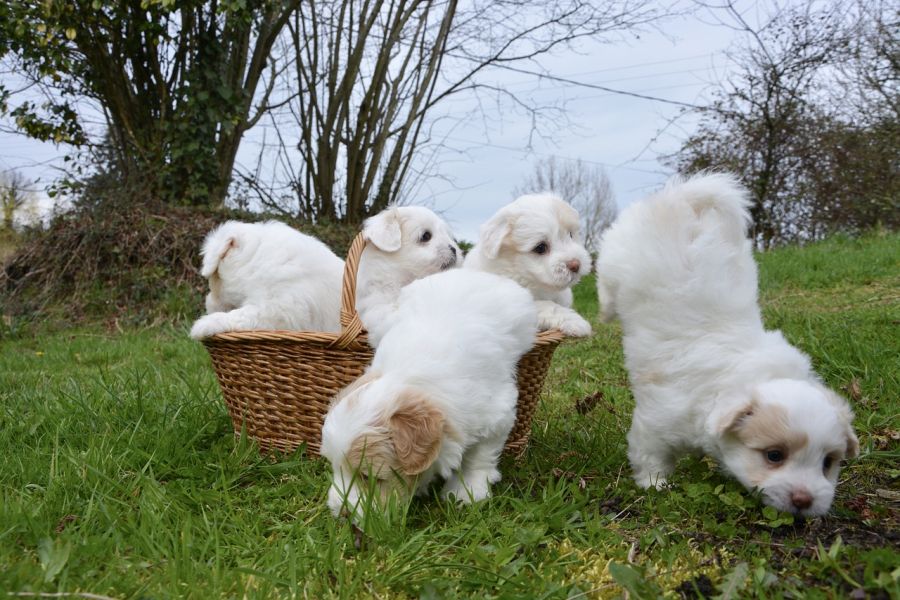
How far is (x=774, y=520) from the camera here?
2352 mm

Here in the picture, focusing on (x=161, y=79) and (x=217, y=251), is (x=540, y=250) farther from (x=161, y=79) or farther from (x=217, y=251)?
(x=161, y=79)

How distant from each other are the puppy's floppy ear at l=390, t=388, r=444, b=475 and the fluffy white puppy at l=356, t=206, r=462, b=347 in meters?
1.17

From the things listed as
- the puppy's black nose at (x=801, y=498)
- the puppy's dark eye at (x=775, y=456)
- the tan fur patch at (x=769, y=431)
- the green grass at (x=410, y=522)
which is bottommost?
the green grass at (x=410, y=522)

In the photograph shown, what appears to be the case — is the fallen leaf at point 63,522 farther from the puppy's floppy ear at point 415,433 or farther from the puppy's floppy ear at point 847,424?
the puppy's floppy ear at point 847,424

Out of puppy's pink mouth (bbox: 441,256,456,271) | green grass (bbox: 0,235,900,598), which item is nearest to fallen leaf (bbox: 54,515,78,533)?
green grass (bbox: 0,235,900,598)

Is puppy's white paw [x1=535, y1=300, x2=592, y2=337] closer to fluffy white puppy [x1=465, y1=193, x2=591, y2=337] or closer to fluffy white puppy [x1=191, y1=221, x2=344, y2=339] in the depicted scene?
fluffy white puppy [x1=465, y1=193, x2=591, y2=337]

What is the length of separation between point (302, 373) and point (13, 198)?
1131cm

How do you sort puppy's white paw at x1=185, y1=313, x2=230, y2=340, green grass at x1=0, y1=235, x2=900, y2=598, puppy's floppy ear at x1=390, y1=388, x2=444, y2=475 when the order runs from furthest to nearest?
puppy's white paw at x1=185, y1=313, x2=230, y2=340 → puppy's floppy ear at x1=390, y1=388, x2=444, y2=475 → green grass at x1=0, y1=235, x2=900, y2=598

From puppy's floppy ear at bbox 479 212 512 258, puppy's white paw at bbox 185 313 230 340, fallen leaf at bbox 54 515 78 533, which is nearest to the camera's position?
fallen leaf at bbox 54 515 78 533

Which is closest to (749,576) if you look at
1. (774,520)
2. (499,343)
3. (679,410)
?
(774,520)

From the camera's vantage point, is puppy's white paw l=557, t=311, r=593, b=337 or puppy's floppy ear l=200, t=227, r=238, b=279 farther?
puppy's floppy ear l=200, t=227, r=238, b=279

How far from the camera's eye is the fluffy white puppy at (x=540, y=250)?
3.29m

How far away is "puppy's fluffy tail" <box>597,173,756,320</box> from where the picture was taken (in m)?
2.82

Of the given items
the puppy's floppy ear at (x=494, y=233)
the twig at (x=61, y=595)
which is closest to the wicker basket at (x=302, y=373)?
the puppy's floppy ear at (x=494, y=233)
